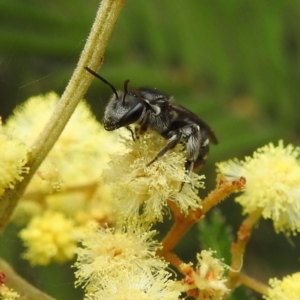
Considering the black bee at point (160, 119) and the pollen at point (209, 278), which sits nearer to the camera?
the pollen at point (209, 278)

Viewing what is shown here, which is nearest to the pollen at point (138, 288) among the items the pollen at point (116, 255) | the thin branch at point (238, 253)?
the pollen at point (116, 255)

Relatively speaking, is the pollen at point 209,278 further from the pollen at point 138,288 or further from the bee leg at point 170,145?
the bee leg at point 170,145

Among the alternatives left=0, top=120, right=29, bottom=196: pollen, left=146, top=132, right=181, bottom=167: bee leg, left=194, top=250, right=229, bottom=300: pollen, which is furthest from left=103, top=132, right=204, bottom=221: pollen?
left=0, top=120, right=29, bottom=196: pollen

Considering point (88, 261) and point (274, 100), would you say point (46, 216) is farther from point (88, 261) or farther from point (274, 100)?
point (274, 100)

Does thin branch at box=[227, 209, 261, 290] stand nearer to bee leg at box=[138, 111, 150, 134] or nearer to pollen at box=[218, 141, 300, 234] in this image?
pollen at box=[218, 141, 300, 234]

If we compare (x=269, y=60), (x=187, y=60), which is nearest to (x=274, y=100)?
(x=269, y=60)
